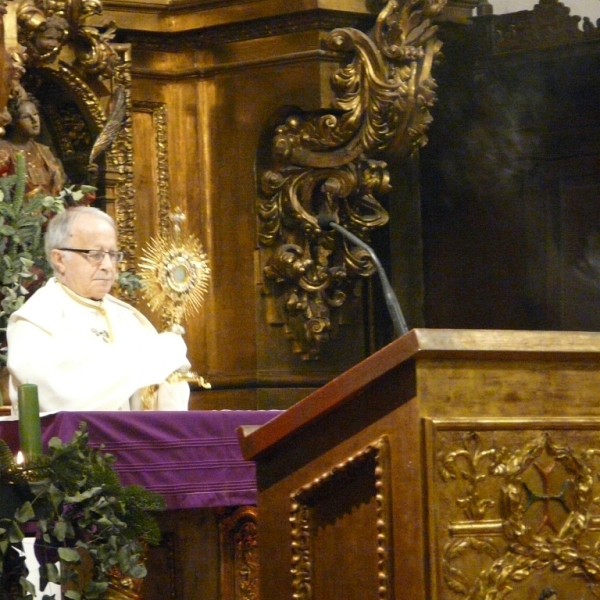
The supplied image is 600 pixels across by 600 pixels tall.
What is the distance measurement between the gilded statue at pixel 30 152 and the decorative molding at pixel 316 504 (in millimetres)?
3459

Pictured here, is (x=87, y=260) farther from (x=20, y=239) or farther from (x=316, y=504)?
(x=316, y=504)

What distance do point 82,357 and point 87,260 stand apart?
0.45 m

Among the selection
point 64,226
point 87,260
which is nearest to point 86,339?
point 87,260

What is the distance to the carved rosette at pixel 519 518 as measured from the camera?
3021 mm

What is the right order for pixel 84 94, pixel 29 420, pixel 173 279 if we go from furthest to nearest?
1. pixel 84 94
2. pixel 173 279
3. pixel 29 420

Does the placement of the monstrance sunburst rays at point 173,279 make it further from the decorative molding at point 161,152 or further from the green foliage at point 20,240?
the decorative molding at point 161,152

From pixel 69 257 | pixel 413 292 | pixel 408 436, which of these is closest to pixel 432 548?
pixel 408 436

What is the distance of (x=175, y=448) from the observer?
479 centimetres

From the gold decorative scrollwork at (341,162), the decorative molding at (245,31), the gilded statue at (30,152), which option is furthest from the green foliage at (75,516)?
the decorative molding at (245,31)

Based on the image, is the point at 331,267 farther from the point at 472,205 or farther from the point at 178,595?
the point at 178,595

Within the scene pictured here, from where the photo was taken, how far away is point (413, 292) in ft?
26.6

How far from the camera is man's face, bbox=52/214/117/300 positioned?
537cm

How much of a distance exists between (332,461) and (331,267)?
4414 mm

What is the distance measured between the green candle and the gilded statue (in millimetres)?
2642
